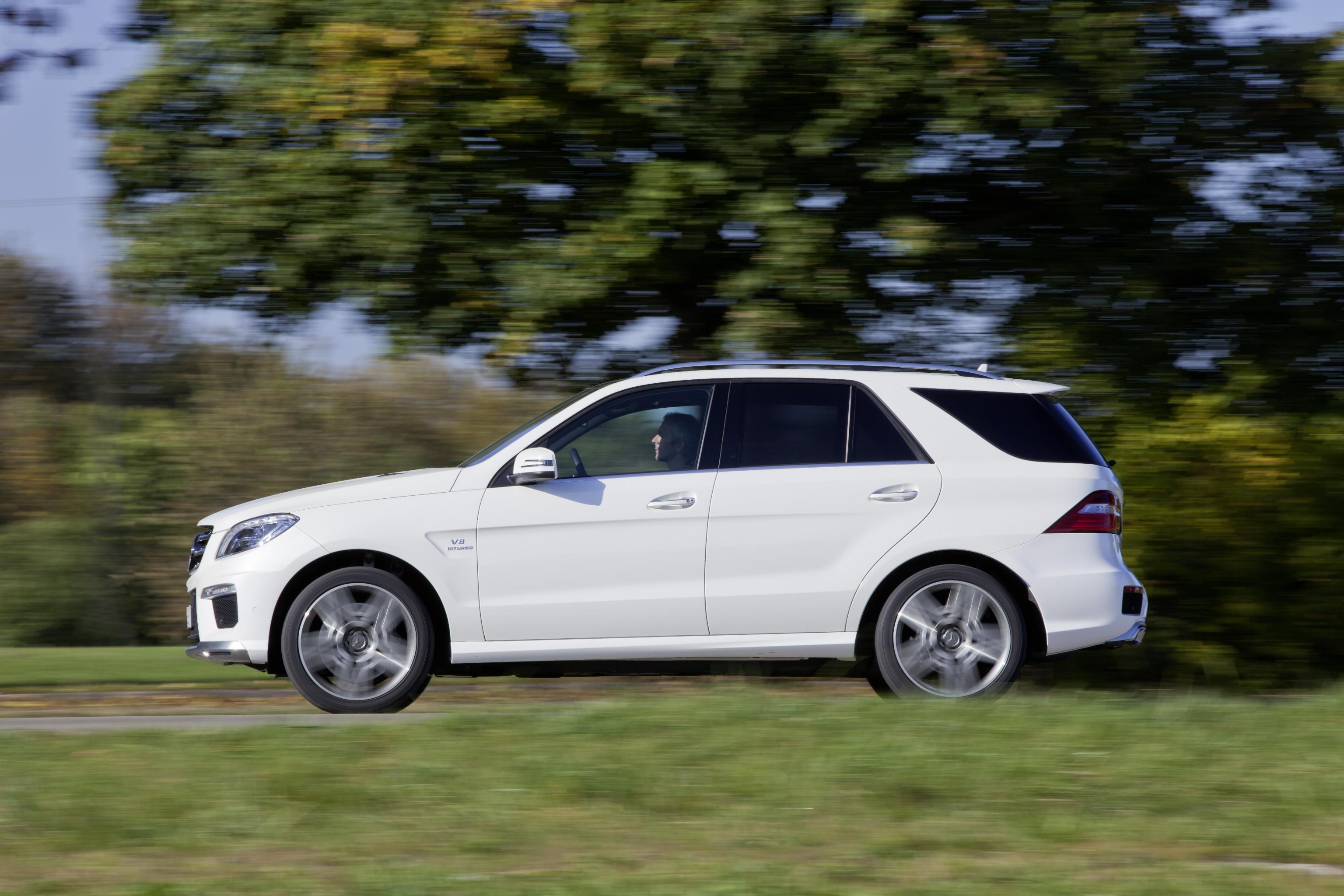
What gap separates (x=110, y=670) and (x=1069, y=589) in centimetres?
774

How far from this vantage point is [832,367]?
8016mm

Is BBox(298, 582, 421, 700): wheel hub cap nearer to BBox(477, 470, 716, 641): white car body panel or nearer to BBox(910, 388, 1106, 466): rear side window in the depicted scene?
BBox(477, 470, 716, 641): white car body panel

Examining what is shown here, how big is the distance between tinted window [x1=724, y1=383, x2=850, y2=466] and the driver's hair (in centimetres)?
21

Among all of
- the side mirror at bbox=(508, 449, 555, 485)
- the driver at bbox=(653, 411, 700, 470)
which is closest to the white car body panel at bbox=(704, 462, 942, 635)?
the driver at bbox=(653, 411, 700, 470)

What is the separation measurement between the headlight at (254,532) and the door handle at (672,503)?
1820 millimetres

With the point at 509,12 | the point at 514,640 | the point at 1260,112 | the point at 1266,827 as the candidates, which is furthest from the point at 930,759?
the point at 1260,112

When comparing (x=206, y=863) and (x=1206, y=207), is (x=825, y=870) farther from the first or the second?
(x=1206, y=207)

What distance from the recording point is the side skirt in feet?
24.6

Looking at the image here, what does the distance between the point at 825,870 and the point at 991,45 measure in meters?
7.16

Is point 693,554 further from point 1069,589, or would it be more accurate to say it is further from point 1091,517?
point 1091,517

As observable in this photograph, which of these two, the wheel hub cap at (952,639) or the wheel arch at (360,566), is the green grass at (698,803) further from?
the wheel arch at (360,566)

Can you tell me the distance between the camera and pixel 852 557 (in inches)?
297

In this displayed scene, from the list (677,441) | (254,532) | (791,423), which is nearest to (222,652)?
(254,532)

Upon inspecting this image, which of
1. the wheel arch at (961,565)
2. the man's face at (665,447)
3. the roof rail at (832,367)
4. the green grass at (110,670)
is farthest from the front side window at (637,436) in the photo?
the green grass at (110,670)
